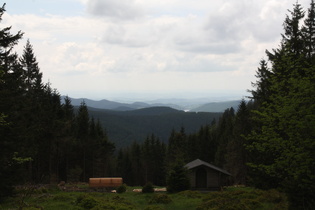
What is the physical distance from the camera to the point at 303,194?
44.2 ft

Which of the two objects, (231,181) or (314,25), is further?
(231,181)

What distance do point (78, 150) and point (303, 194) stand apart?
4925cm

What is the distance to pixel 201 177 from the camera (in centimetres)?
4116

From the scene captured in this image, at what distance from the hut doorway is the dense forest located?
688 centimetres

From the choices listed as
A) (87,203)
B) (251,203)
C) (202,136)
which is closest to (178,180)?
(251,203)

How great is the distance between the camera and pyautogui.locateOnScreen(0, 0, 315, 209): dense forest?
14.5 meters

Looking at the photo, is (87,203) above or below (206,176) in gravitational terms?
above

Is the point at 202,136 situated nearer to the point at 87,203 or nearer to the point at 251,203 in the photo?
the point at 251,203

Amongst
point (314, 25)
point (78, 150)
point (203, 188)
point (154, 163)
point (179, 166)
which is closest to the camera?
point (314, 25)

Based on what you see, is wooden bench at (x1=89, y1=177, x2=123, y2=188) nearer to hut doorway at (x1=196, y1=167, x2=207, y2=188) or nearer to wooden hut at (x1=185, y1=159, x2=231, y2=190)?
wooden hut at (x1=185, y1=159, x2=231, y2=190)

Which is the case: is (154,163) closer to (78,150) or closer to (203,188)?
(78,150)

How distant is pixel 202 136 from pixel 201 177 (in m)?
40.7

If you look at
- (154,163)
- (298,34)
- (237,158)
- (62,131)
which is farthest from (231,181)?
(298,34)

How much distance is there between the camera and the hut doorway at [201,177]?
40.8 m
